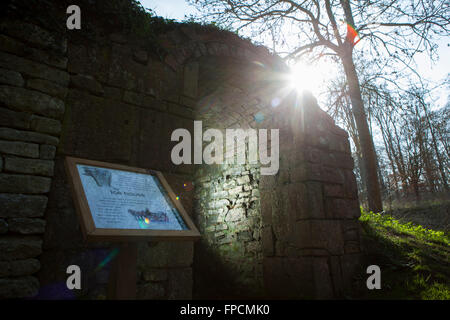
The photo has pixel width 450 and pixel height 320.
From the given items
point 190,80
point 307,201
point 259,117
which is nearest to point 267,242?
point 307,201

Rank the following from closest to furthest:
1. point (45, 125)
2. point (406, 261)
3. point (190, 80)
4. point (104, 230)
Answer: point (104, 230)
point (45, 125)
point (190, 80)
point (406, 261)

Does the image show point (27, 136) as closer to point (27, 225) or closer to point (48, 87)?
point (48, 87)

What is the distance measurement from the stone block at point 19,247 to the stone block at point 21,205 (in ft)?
0.57

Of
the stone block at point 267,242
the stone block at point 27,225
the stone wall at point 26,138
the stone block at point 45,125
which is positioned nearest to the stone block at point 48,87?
the stone wall at point 26,138

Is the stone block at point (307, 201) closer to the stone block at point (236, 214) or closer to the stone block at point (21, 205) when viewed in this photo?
the stone block at point (236, 214)

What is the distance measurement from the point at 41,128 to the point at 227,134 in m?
3.94

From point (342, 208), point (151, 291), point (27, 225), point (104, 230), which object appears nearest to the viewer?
point (104, 230)

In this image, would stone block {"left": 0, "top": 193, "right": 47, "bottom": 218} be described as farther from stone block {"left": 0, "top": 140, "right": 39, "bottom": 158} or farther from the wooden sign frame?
the wooden sign frame

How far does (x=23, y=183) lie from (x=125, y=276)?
1.29 m

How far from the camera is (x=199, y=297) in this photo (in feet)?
15.9

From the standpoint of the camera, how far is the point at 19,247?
2090mm

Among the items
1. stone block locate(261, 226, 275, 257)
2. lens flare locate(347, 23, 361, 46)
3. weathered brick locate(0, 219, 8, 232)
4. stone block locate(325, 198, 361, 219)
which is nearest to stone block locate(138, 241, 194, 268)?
weathered brick locate(0, 219, 8, 232)

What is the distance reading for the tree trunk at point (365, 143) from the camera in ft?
23.6
